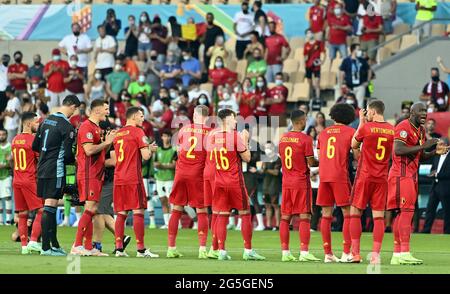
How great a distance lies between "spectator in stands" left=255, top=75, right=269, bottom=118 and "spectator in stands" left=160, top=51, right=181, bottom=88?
3189mm

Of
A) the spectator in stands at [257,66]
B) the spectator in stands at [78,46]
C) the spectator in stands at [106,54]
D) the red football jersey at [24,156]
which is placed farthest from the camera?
the spectator in stands at [78,46]

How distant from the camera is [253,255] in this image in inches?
801

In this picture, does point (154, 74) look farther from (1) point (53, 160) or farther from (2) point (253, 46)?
(1) point (53, 160)

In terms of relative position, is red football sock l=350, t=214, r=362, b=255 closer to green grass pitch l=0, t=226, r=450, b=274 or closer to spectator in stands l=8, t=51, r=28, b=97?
green grass pitch l=0, t=226, r=450, b=274

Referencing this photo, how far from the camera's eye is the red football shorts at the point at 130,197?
20328 mm

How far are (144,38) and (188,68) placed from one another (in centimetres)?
215

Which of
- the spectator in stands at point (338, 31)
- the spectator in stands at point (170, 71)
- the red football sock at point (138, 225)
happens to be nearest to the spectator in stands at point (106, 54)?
the spectator in stands at point (170, 71)

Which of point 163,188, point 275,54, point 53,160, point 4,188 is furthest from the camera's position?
point 275,54

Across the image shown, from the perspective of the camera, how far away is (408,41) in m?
36.0

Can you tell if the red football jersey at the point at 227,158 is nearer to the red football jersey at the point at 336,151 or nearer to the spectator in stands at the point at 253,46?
the red football jersey at the point at 336,151

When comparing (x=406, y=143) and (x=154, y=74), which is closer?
(x=406, y=143)

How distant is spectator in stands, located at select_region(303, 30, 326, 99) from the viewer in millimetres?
34844

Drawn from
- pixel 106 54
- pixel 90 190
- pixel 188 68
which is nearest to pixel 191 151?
pixel 90 190

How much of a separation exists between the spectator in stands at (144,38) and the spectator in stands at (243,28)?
2.56 meters
